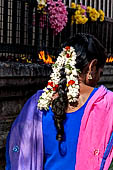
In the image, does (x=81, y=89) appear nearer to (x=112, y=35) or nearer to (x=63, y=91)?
(x=63, y=91)

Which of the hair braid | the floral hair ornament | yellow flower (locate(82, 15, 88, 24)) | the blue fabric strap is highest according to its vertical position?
yellow flower (locate(82, 15, 88, 24))

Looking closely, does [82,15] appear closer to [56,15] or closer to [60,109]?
[56,15]

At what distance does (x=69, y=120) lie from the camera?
82.9 inches

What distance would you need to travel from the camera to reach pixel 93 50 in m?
2.15

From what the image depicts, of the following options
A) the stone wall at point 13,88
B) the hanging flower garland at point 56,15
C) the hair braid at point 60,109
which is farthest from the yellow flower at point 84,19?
the hair braid at point 60,109

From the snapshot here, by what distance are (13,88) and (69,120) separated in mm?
1790

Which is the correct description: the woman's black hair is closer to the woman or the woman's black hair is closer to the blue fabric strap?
the woman

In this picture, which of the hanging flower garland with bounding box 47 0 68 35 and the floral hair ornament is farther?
the hanging flower garland with bounding box 47 0 68 35

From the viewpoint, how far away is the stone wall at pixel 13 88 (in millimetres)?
3705

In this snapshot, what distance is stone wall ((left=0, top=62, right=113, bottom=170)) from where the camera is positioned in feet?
12.2

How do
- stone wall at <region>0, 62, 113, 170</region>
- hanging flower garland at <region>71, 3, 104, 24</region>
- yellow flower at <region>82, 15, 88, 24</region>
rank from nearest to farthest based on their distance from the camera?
stone wall at <region>0, 62, 113, 170</region>, hanging flower garland at <region>71, 3, 104, 24</region>, yellow flower at <region>82, 15, 88, 24</region>

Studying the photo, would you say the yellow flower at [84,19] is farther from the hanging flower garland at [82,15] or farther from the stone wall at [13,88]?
the stone wall at [13,88]

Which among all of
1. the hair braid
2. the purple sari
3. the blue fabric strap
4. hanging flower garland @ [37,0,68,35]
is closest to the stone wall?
the purple sari

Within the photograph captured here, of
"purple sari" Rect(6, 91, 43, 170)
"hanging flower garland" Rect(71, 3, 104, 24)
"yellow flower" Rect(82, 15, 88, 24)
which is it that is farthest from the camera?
"yellow flower" Rect(82, 15, 88, 24)
